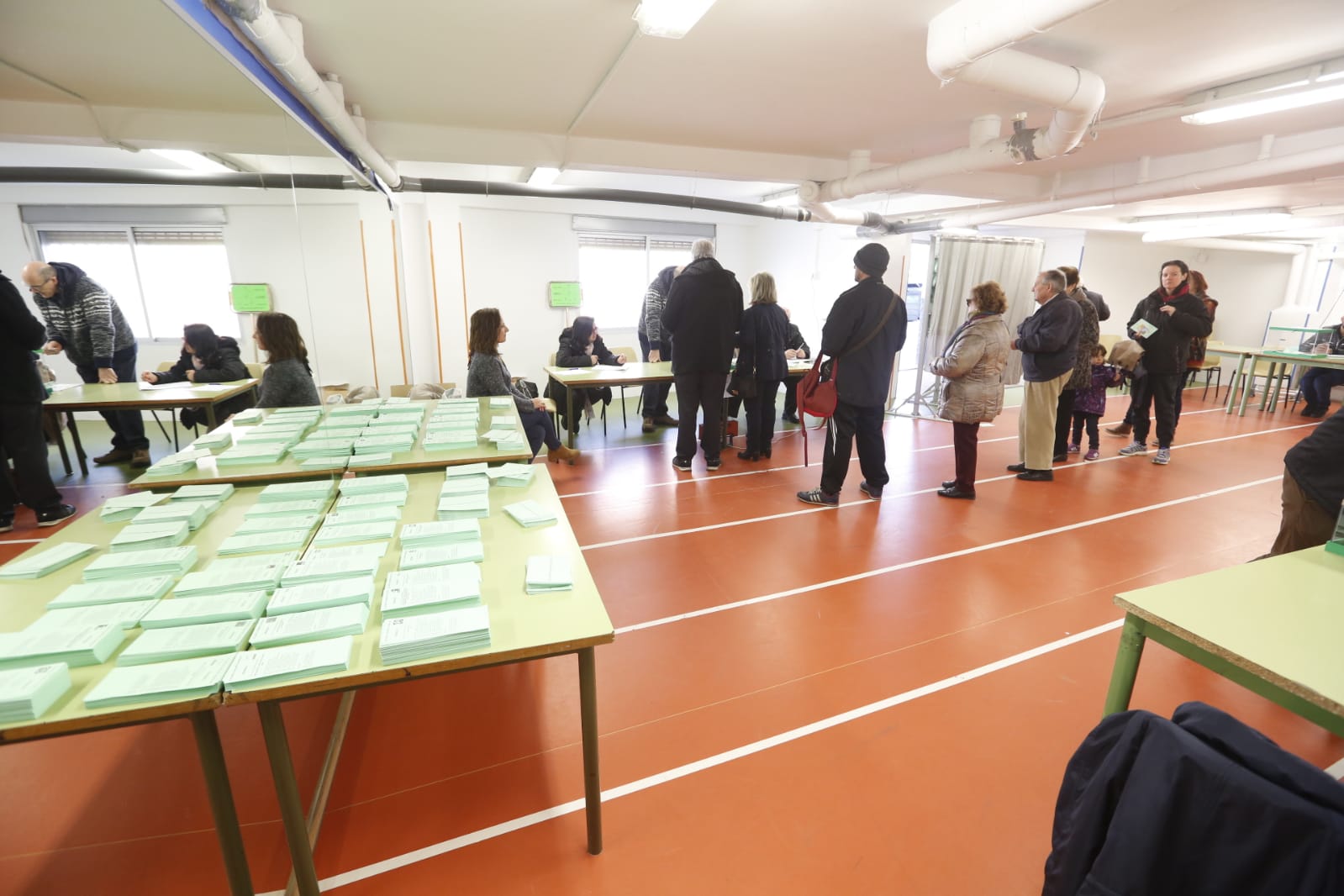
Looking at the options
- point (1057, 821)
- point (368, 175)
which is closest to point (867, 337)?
point (1057, 821)

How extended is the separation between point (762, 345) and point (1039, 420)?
222 centimetres

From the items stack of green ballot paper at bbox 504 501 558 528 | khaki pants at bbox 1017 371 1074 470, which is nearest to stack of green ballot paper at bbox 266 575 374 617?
stack of green ballot paper at bbox 504 501 558 528

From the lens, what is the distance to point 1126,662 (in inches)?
55.2

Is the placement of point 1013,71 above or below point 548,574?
above

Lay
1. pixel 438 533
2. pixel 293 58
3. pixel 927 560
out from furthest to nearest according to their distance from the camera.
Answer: pixel 927 560 → pixel 293 58 → pixel 438 533

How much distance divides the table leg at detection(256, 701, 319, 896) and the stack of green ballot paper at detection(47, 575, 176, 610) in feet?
1.60

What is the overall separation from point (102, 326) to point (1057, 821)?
3.68 metres

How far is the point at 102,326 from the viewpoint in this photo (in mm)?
2527

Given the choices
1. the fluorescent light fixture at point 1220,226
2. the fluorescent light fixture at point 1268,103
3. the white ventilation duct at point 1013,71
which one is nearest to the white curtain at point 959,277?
the white ventilation duct at point 1013,71

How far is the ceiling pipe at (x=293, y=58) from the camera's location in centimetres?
224

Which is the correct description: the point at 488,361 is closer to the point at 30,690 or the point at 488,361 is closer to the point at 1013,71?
the point at 30,690

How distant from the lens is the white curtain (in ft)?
21.7

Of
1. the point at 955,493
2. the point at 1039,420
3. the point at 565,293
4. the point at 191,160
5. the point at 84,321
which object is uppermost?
the point at 191,160

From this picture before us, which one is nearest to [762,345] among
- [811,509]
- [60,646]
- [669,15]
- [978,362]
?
[811,509]
